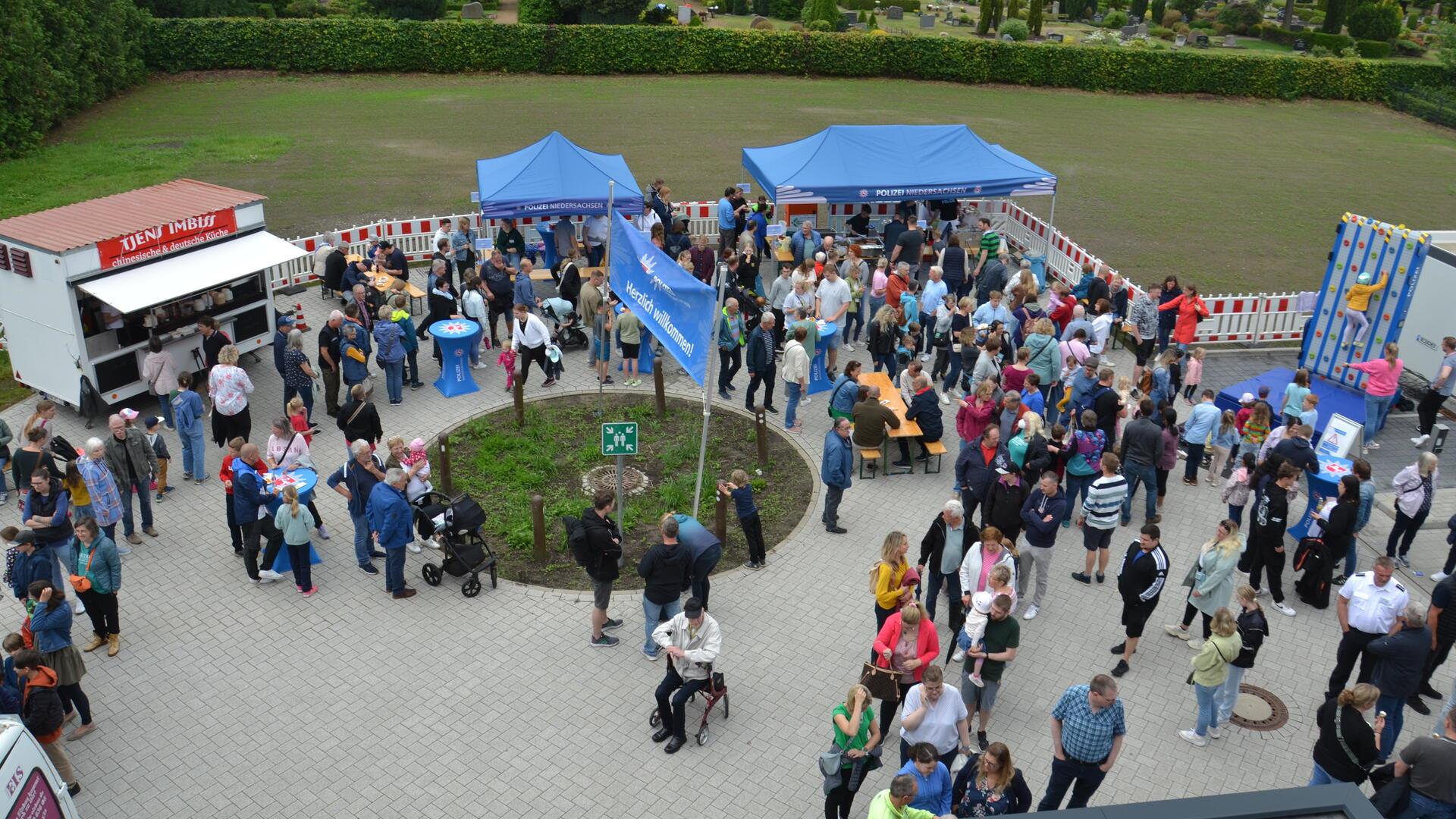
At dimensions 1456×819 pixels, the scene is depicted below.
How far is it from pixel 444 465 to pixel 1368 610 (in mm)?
9507

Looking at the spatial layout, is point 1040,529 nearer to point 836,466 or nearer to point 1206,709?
point 1206,709

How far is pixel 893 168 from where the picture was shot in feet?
66.3

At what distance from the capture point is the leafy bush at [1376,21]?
192 feet

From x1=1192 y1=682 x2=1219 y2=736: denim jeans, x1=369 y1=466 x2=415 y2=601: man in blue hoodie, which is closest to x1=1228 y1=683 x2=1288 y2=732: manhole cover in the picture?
x1=1192 y1=682 x2=1219 y2=736: denim jeans

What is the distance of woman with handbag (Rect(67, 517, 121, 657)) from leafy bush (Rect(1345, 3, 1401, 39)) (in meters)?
66.4

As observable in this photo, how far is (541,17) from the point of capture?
144ft

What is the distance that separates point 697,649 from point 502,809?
6.41 feet

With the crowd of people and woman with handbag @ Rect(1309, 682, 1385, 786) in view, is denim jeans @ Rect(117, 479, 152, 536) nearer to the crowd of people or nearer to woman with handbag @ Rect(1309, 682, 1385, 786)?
the crowd of people

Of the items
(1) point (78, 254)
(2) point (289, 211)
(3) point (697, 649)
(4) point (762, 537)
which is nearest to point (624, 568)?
(4) point (762, 537)

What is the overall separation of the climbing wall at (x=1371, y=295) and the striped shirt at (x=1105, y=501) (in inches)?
278

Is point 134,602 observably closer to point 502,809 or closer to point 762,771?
point 502,809

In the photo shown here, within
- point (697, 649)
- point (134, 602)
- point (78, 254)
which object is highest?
point (78, 254)

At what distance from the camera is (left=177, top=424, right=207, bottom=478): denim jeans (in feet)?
42.9

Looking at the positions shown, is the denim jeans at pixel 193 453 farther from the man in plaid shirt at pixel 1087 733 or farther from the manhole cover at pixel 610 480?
the man in plaid shirt at pixel 1087 733
